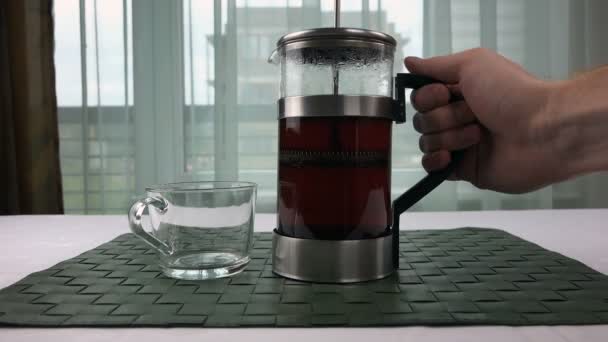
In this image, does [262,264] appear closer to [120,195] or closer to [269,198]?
[269,198]

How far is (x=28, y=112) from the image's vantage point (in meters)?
1.85

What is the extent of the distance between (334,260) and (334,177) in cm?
9

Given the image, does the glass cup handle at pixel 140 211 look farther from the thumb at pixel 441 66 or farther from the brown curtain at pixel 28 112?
the brown curtain at pixel 28 112

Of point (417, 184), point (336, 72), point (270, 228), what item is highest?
point (336, 72)

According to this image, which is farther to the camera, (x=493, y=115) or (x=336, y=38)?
(x=493, y=115)

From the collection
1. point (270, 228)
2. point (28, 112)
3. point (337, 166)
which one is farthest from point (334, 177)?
point (28, 112)

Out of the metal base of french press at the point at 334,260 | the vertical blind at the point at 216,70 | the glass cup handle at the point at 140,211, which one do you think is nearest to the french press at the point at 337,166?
the metal base of french press at the point at 334,260

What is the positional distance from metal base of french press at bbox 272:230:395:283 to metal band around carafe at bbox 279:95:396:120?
0.14m

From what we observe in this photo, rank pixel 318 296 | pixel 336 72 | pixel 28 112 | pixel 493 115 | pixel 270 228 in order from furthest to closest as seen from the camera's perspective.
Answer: pixel 28 112
pixel 270 228
pixel 493 115
pixel 336 72
pixel 318 296

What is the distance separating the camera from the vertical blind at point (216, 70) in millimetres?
1870

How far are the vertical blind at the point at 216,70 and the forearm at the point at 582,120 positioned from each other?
1229mm

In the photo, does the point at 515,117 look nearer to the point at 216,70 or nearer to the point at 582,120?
the point at 582,120

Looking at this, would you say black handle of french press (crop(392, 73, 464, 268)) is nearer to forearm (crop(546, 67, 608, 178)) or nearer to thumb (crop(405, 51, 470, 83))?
thumb (crop(405, 51, 470, 83))

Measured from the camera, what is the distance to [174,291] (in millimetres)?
509
